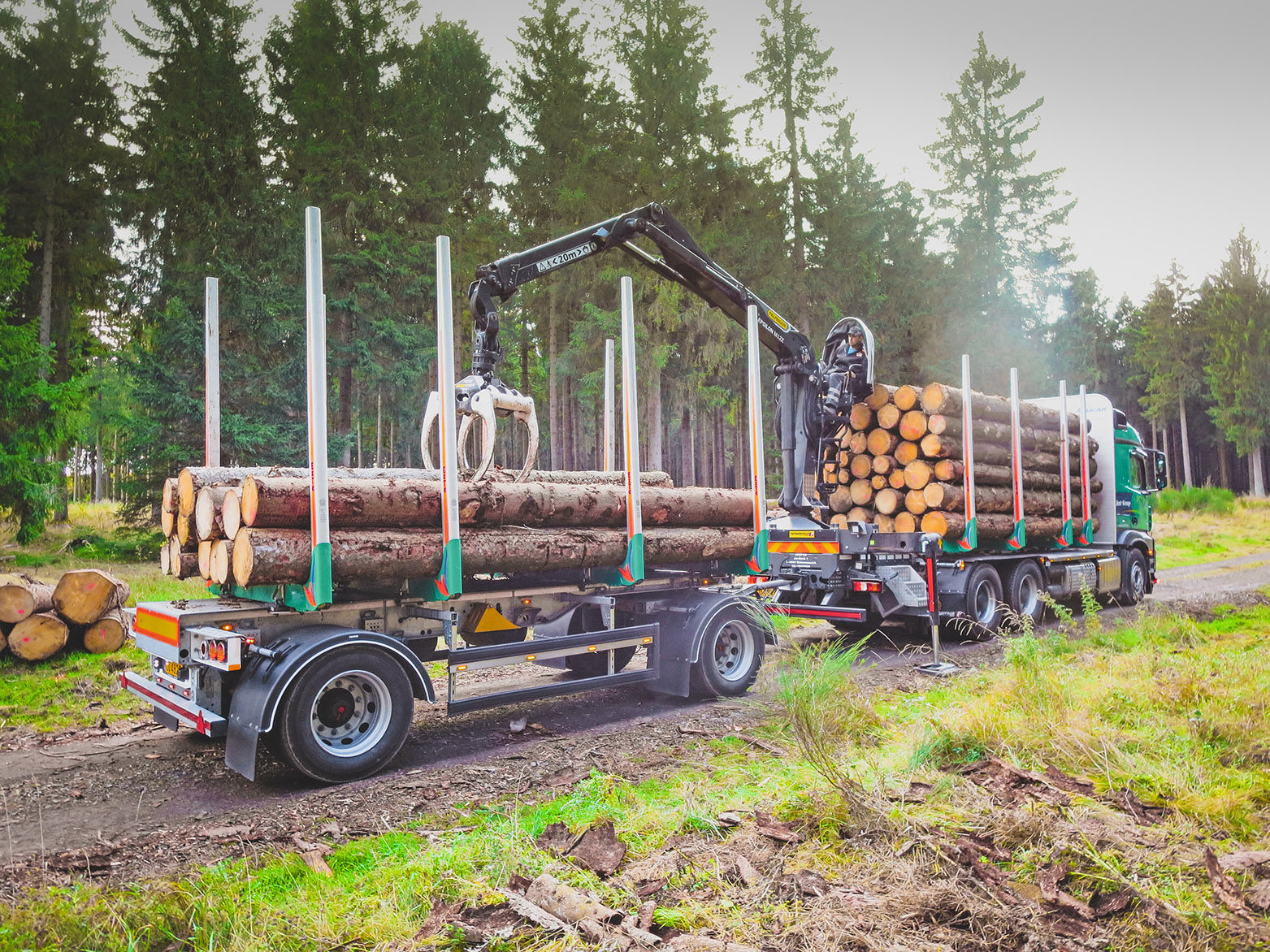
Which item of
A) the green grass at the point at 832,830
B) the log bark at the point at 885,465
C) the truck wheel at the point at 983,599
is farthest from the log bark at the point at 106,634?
the truck wheel at the point at 983,599

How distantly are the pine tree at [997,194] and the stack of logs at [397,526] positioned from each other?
29.4 meters

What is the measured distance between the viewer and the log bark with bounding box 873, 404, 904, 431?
10.7 m

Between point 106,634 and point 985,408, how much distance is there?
37.3 ft

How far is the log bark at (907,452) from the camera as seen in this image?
34.6ft

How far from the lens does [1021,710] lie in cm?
538

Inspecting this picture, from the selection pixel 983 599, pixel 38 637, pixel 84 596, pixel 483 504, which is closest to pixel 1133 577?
pixel 983 599

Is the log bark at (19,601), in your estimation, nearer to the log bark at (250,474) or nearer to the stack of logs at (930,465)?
the log bark at (250,474)

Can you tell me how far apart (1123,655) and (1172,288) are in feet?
162

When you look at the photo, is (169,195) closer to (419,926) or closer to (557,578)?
(557,578)

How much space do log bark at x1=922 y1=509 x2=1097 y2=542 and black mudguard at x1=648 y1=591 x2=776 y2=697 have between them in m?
3.84

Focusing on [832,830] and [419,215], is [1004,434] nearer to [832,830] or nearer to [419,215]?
[832,830]

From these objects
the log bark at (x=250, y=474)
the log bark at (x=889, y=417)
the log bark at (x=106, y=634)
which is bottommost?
the log bark at (x=106, y=634)

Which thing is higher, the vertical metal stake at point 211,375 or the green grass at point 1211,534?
the vertical metal stake at point 211,375

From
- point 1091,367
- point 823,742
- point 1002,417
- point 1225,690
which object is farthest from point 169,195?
point 1091,367
